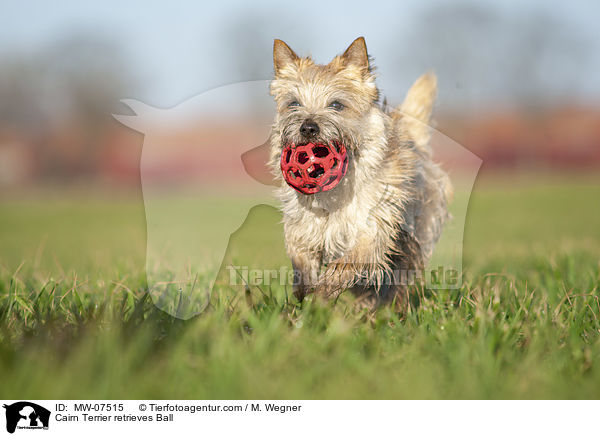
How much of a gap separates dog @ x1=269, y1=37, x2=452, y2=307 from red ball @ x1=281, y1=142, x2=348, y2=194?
6 cm

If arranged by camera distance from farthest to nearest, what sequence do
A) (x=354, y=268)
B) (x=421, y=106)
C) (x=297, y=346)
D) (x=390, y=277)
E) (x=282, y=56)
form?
(x=421, y=106) → (x=390, y=277) → (x=282, y=56) → (x=354, y=268) → (x=297, y=346)

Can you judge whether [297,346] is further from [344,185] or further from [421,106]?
[421,106]

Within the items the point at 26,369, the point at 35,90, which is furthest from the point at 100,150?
the point at 26,369

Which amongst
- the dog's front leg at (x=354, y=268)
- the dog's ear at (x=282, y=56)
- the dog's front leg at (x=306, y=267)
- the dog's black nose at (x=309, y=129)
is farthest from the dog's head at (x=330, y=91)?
the dog's front leg at (x=306, y=267)

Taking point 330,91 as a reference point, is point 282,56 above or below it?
above

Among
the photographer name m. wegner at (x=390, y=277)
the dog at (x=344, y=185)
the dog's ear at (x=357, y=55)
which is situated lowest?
the photographer name m. wegner at (x=390, y=277)

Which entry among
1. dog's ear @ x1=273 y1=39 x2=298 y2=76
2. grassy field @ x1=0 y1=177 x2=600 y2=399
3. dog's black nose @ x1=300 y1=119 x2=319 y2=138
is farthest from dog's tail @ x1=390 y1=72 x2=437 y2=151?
dog's black nose @ x1=300 y1=119 x2=319 y2=138

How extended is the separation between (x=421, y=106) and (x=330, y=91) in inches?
59.0

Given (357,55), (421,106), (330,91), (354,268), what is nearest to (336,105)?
(330,91)

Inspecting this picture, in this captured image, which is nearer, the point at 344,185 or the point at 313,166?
the point at 313,166

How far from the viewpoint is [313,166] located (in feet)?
10.9

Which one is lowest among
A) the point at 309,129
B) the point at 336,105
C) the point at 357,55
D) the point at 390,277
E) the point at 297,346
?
the point at 297,346

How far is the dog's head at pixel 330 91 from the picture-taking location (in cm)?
348

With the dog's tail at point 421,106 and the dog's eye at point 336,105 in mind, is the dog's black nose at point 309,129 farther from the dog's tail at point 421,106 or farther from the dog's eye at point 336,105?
the dog's tail at point 421,106
